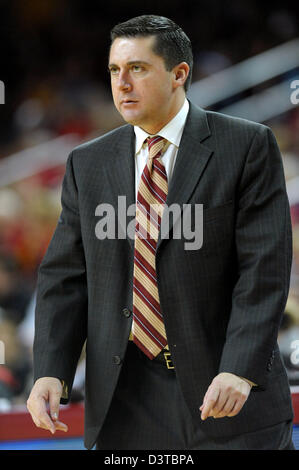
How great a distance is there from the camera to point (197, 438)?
1520 mm

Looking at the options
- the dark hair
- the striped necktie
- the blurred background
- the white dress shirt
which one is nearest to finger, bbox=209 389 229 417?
the striped necktie

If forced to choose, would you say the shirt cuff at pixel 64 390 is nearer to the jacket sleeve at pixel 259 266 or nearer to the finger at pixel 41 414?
the finger at pixel 41 414

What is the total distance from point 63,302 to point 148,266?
211 mm

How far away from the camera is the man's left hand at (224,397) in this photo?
52.4 inches

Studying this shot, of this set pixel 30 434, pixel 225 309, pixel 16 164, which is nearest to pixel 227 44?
pixel 16 164

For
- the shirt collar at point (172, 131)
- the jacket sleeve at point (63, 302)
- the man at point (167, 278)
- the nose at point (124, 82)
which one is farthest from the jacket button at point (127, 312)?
the nose at point (124, 82)

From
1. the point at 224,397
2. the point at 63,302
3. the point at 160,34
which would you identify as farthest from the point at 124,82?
the point at 224,397

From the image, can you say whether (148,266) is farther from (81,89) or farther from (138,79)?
(81,89)

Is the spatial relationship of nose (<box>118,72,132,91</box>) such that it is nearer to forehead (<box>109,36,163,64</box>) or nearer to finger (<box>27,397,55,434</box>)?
forehead (<box>109,36,163,64</box>)

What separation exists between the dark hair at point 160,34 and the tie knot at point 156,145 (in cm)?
15

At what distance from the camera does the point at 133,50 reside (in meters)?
1.52

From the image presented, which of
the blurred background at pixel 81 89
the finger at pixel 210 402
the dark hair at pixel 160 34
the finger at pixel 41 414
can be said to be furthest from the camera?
the blurred background at pixel 81 89

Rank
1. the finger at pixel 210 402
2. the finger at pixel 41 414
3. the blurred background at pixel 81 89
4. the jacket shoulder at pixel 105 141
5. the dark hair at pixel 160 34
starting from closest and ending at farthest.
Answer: the finger at pixel 210 402 < the finger at pixel 41 414 < the dark hair at pixel 160 34 < the jacket shoulder at pixel 105 141 < the blurred background at pixel 81 89

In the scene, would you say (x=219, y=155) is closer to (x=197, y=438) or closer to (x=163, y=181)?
(x=163, y=181)
